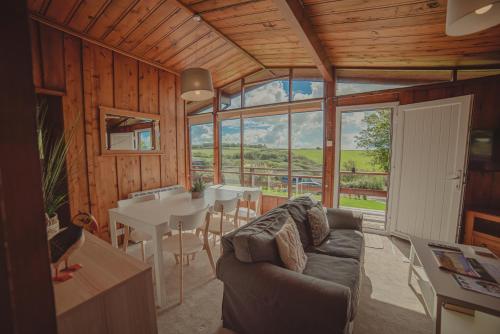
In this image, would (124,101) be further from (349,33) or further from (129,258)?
(349,33)

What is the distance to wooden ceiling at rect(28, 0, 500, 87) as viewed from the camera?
7.11 ft

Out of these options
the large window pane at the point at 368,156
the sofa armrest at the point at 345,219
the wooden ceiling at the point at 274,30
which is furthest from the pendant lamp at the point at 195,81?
the large window pane at the point at 368,156

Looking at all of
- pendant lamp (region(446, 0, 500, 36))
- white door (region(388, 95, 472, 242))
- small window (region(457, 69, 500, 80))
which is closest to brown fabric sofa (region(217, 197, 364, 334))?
pendant lamp (region(446, 0, 500, 36))

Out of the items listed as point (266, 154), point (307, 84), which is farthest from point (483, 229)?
point (266, 154)

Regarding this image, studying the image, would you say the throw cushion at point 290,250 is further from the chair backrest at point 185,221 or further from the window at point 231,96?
the window at point 231,96

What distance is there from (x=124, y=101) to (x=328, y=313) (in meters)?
3.71

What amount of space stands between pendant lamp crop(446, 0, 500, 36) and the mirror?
3.72m

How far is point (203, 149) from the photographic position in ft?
17.4

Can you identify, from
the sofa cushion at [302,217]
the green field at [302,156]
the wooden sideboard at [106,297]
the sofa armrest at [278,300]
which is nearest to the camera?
the wooden sideboard at [106,297]

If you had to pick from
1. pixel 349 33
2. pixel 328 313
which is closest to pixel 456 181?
pixel 349 33

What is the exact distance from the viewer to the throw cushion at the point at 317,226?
215 cm

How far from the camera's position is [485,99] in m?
2.81

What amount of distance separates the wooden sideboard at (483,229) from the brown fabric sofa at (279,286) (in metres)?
1.87

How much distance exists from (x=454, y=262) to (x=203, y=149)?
4700 millimetres
